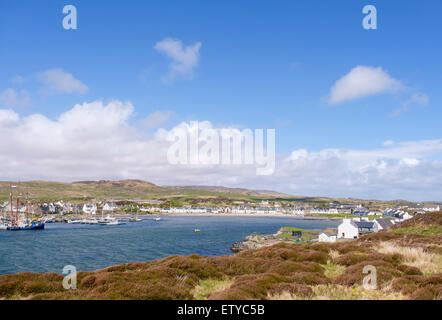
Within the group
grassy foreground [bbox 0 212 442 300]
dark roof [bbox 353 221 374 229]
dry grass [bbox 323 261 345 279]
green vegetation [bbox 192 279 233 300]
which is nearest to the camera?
grassy foreground [bbox 0 212 442 300]

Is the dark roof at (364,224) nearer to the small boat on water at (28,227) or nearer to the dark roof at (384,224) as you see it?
the dark roof at (384,224)

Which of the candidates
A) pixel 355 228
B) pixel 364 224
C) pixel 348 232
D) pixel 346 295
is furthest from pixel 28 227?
pixel 346 295

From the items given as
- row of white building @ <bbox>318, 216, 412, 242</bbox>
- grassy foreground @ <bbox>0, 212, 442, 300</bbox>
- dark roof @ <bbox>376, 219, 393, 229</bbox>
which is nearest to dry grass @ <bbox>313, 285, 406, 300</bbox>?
grassy foreground @ <bbox>0, 212, 442, 300</bbox>

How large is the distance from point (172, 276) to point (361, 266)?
9.69 metres

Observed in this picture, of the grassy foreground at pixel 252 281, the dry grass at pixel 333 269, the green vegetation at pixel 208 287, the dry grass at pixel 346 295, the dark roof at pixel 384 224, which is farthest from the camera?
the dark roof at pixel 384 224

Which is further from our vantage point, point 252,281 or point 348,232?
point 348,232

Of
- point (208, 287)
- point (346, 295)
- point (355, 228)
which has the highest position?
point (346, 295)

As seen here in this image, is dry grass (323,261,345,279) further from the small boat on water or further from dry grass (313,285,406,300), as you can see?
the small boat on water

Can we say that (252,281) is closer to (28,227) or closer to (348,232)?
(348,232)

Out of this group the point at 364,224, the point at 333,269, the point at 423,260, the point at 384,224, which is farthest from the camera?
the point at 364,224

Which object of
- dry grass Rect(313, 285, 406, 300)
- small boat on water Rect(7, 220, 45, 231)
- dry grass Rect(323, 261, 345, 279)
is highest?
dry grass Rect(313, 285, 406, 300)

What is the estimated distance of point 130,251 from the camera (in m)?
72.9

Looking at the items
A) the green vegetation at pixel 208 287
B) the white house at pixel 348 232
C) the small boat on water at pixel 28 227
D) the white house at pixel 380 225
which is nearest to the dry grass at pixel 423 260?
the green vegetation at pixel 208 287
